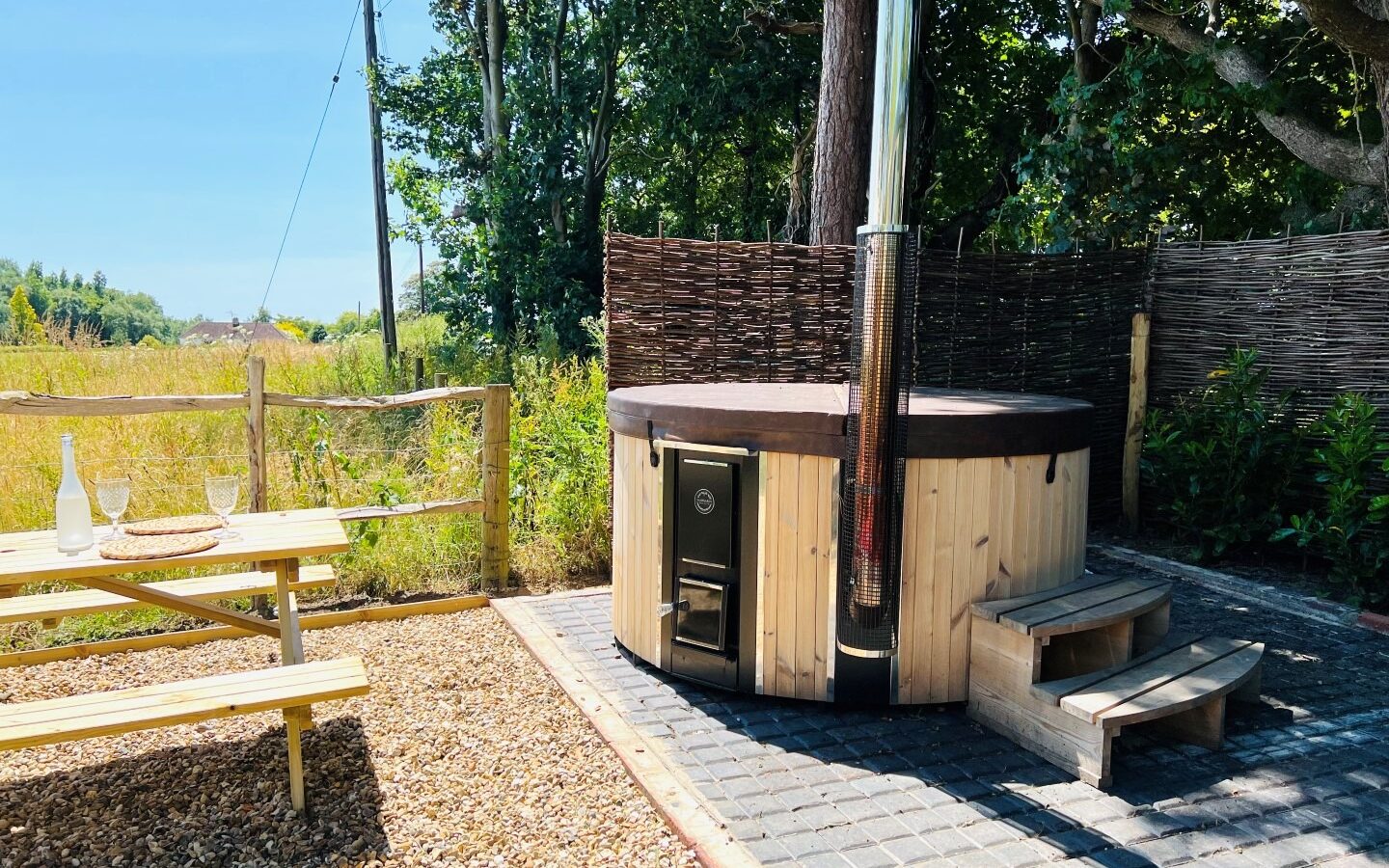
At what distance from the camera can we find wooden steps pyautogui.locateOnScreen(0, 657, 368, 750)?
8.07ft

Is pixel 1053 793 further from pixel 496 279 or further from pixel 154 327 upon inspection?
pixel 154 327

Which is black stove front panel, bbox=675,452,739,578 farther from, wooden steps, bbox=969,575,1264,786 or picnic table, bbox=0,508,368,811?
picnic table, bbox=0,508,368,811

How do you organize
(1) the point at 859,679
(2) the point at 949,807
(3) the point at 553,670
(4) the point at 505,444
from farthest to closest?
(4) the point at 505,444 < (3) the point at 553,670 < (1) the point at 859,679 < (2) the point at 949,807

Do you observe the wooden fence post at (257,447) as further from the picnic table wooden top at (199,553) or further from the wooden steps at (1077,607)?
the wooden steps at (1077,607)

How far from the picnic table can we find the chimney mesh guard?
1665 mm

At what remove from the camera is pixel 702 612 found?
3609 mm

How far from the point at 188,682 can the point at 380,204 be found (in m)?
11.6

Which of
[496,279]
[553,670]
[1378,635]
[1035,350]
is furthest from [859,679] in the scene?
[496,279]

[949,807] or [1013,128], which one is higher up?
[1013,128]

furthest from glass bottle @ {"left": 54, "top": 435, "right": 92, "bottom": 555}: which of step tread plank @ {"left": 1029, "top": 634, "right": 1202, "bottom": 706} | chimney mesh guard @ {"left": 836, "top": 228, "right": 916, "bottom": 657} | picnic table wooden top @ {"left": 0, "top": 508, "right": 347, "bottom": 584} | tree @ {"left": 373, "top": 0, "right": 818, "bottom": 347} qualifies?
tree @ {"left": 373, "top": 0, "right": 818, "bottom": 347}

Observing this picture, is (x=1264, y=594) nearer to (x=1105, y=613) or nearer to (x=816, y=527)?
(x=1105, y=613)

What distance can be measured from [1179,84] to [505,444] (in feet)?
22.4

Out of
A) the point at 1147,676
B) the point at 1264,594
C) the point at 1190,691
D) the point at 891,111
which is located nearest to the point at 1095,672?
the point at 1147,676

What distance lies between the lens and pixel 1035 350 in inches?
267
